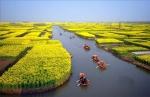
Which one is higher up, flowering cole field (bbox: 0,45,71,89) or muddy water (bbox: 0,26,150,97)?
flowering cole field (bbox: 0,45,71,89)

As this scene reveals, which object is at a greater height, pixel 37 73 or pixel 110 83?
pixel 37 73

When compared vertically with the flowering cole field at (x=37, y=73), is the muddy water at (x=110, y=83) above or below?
below

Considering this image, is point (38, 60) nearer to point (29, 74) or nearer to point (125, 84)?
point (29, 74)

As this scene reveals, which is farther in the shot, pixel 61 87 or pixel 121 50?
pixel 121 50

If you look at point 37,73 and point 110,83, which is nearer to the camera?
point 37,73

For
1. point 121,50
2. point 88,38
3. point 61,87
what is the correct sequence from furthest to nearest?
point 88,38
point 121,50
point 61,87

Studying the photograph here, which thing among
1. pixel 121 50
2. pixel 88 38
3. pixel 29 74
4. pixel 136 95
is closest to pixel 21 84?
pixel 29 74

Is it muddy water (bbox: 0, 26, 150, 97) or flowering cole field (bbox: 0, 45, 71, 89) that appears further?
muddy water (bbox: 0, 26, 150, 97)

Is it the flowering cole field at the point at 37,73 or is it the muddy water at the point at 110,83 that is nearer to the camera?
the flowering cole field at the point at 37,73
